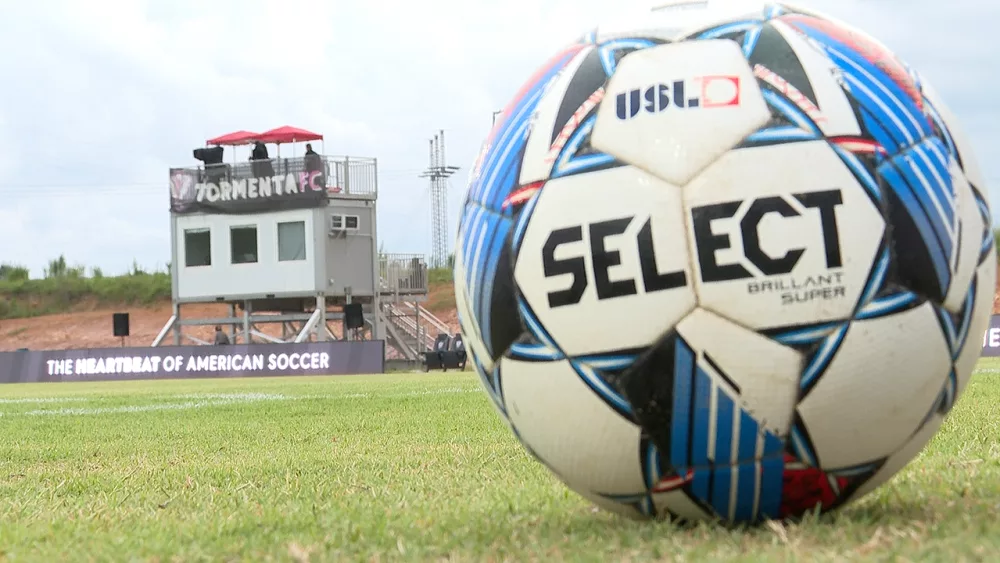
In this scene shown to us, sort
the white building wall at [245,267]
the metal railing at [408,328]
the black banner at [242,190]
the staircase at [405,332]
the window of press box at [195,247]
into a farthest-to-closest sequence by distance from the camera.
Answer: the metal railing at [408,328], the staircase at [405,332], the window of press box at [195,247], the black banner at [242,190], the white building wall at [245,267]

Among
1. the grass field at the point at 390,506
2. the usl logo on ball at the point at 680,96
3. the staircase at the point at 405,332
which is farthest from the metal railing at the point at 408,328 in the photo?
the usl logo on ball at the point at 680,96

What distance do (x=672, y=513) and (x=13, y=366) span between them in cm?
3361

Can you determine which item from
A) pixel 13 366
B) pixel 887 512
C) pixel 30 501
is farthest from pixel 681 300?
pixel 13 366

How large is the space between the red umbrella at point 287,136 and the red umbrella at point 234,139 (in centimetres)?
41

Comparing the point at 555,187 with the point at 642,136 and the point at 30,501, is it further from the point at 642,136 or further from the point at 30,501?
the point at 30,501

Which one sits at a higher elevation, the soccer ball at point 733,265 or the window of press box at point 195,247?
the window of press box at point 195,247

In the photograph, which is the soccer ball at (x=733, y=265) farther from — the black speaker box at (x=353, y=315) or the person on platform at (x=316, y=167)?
the person on platform at (x=316, y=167)

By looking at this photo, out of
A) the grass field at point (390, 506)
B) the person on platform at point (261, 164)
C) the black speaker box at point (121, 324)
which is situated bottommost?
the black speaker box at point (121, 324)

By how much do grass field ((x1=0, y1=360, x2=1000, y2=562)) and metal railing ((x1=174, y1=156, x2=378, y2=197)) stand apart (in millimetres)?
31647

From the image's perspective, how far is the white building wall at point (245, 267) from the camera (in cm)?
4031

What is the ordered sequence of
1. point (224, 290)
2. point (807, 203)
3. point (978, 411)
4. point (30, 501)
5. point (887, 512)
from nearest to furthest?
point (807, 203) < point (887, 512) < point (30, 501) < point (978, 411) < point (224, 290)

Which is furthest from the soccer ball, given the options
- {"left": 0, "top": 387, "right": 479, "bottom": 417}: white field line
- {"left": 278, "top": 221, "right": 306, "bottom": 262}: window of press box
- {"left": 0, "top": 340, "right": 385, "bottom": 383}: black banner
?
{"left": 278, "top": 221, "right": 306, "bottom": 262}: window of press box

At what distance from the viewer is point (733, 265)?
10.7 feet

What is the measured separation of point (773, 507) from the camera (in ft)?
11.6
